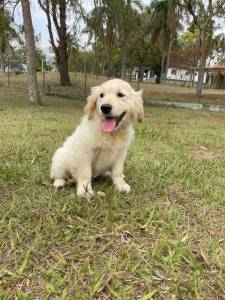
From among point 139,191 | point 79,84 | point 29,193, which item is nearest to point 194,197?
point 139,191

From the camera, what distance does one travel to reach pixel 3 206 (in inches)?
109

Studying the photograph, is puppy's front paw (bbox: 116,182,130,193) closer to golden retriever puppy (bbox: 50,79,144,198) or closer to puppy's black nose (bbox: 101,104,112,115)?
golden retriever puppy (bbox: 50,79,144,198)

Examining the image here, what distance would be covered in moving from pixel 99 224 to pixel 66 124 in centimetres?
488

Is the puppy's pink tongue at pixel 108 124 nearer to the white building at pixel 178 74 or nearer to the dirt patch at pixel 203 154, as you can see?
the dirt patch at pixel 203 154

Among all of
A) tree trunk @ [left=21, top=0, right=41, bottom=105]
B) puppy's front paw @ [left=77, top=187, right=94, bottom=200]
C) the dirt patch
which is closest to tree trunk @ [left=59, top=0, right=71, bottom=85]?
tree trunk @ [left=21, top=0, right=41, bottom=105]

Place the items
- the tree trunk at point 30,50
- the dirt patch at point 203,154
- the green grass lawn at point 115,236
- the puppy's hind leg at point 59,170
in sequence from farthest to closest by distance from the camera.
Answer: the tree trunk at point 30,50, the dirt patch at point 203,154, the puppy's hind leg at point 59,170, the green grass lawn at point 115,236

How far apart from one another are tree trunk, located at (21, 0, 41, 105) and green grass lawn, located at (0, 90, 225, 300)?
25.9 feet

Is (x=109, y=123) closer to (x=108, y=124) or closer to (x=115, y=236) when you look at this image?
(x=108, y=124)

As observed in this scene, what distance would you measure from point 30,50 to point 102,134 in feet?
30.4

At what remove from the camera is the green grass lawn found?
1964 millimetres

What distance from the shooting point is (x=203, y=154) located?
5.21 meters

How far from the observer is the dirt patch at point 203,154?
4961 mm

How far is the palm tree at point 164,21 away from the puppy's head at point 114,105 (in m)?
16.8

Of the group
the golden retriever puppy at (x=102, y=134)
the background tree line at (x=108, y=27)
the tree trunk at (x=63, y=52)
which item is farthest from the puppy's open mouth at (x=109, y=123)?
the tree trunk at (x=63, y=52)
